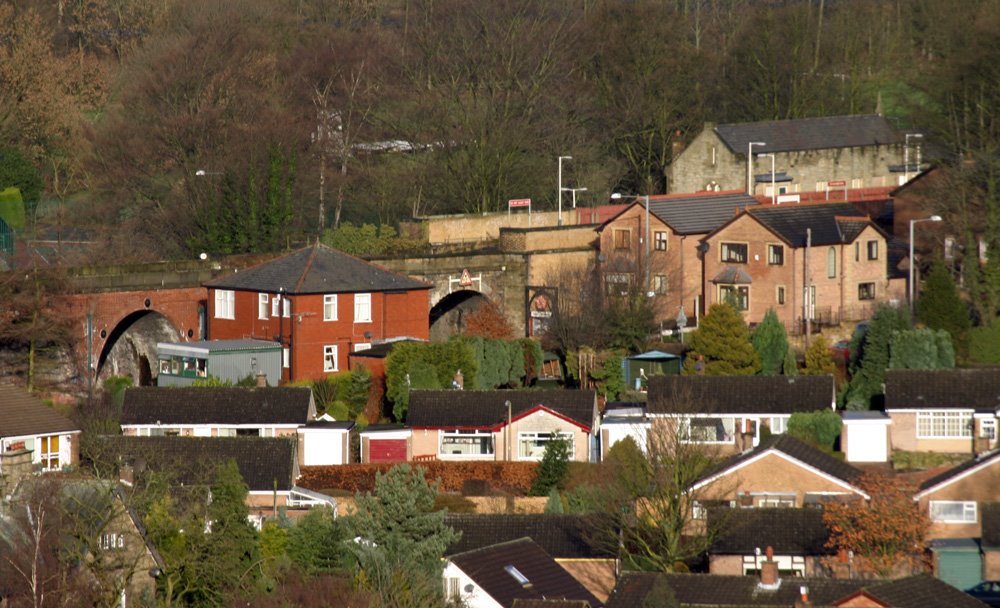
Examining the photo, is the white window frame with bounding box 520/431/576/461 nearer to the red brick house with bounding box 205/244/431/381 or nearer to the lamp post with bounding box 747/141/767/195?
the red brick house with bounding box 205/244/431/381

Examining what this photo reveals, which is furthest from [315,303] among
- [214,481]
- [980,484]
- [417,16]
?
[417,16]

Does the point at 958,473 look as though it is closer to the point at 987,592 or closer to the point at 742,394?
the point at 987,592

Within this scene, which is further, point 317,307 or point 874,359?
point 317,307

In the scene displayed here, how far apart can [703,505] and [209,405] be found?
15216 millimetres

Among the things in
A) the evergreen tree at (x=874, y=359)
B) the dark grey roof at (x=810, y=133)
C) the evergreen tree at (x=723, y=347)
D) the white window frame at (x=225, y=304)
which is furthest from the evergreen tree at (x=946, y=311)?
the dark grey roof at (x=810, y=133)

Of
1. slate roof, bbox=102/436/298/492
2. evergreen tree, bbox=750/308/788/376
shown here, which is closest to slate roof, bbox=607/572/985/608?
slate roof, bbox=102/436/298/492

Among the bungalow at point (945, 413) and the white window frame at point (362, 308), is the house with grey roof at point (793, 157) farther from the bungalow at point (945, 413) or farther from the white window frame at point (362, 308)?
the bungalow at point (945, 413)

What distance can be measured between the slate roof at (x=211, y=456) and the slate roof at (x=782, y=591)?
1259 cm

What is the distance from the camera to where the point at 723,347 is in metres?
69.1

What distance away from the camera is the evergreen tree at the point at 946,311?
70188 millimetres

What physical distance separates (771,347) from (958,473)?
14.6m

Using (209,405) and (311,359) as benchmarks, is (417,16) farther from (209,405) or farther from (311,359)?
(209,405)

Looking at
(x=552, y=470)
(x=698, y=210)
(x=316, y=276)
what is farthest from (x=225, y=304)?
(x=698, y=210)

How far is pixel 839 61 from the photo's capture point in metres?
108
